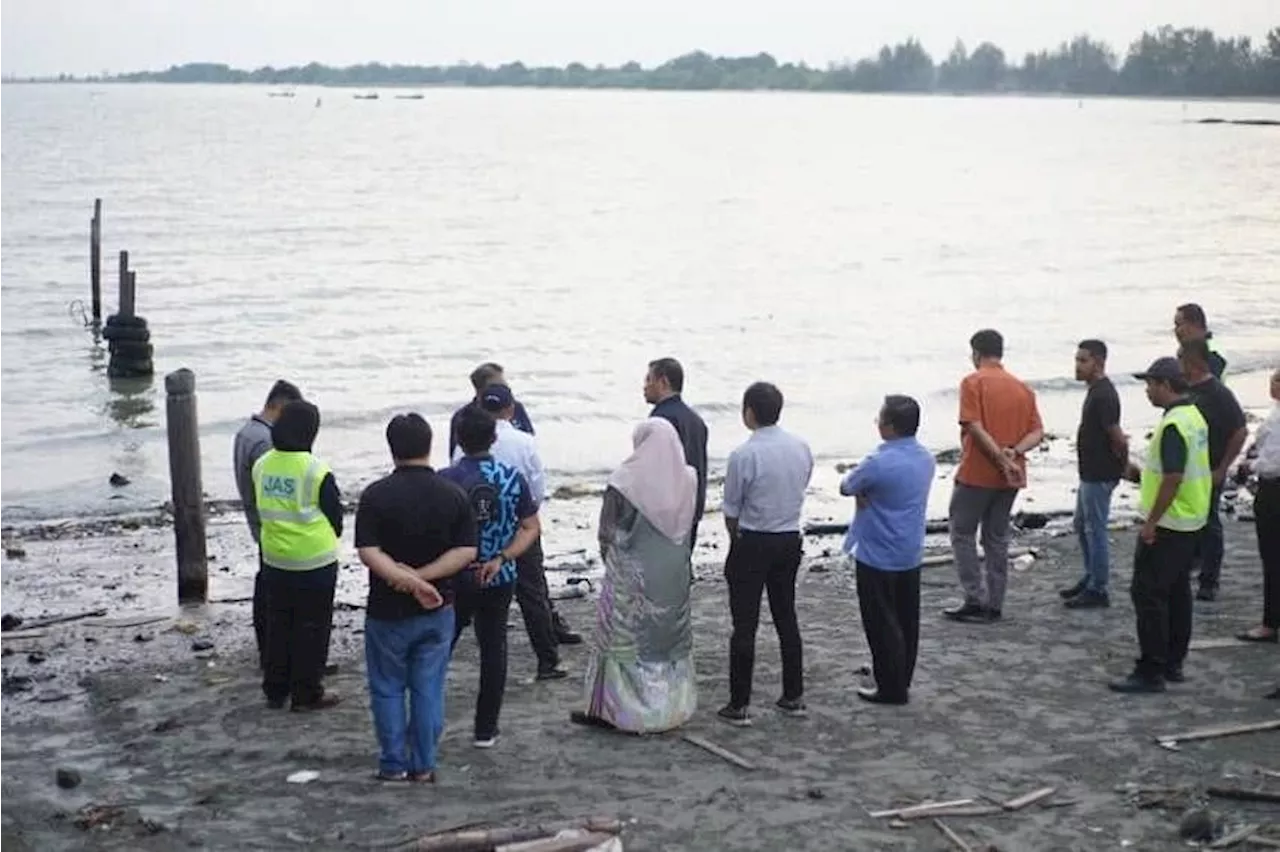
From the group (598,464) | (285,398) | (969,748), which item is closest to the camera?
(969,748)

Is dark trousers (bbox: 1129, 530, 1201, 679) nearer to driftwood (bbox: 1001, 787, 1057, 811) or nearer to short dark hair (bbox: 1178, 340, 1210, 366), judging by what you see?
short dark hair (bbox: 1178, 340, 1210, 366)

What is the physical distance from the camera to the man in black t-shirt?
26.9ft

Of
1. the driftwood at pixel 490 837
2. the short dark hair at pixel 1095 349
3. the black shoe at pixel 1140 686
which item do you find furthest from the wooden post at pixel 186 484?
the black shoe at pixel 1140 686

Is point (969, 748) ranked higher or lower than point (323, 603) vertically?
lower

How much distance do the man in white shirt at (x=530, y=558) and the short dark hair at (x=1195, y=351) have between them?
438 centimetres

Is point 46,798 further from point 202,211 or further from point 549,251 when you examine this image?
point 202,211

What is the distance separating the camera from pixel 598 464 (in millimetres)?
23828

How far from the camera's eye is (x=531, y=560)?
1057 cm

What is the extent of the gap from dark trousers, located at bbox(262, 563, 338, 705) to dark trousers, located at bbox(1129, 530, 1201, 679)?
474 centimetres

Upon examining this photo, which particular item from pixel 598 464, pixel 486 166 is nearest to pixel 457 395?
pixel 598 464

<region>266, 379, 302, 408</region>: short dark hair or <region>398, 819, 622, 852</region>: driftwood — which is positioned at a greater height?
<region>266, 379, 302, 408</region>: short dark hair

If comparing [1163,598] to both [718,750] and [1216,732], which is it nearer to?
[1216,732]

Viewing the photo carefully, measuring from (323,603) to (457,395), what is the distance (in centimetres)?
2082

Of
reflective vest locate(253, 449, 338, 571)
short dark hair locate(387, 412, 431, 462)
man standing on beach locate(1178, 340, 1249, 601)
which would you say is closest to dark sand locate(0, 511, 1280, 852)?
reflective vest locate(253, 449, 338, 571)
